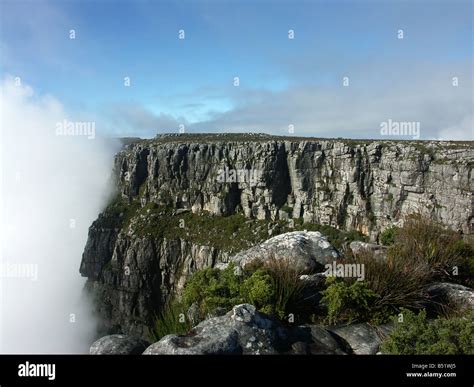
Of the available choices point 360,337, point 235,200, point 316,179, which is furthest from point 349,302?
point 235,200

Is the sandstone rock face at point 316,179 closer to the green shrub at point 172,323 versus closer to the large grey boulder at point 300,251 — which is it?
the large grey boulder at point 300,251

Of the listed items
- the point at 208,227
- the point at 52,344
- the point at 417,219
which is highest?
the point at 417,219

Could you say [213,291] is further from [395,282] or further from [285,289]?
[395,282]

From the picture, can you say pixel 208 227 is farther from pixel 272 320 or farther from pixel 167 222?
pixel 272 320

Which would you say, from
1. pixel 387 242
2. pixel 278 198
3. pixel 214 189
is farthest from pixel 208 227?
pixel 387 242

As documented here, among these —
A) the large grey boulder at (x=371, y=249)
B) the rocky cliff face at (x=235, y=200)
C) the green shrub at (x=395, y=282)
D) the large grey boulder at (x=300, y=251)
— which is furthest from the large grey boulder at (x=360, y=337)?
the rocky cliff face at (x=235, y=200)

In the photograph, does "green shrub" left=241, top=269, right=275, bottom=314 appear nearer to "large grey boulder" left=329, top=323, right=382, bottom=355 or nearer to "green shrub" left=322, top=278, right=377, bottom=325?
"green shrub" left=322, top=278, right=377, bottom=325
